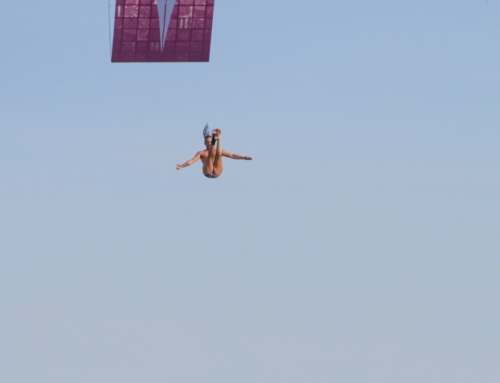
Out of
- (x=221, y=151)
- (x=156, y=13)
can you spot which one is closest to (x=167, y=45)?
(x=156, y=13)

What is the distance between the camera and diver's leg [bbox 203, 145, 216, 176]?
80250 mm

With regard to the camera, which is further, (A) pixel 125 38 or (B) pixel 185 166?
(A) pixel 125 38

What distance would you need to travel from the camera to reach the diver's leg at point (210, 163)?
3159 inches

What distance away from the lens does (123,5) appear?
10912 cm

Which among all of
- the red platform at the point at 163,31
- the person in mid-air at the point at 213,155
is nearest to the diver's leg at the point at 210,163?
the person in mid-air at the point at 213,155

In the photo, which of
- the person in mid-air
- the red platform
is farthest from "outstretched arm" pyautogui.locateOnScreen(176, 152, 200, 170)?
the red platform

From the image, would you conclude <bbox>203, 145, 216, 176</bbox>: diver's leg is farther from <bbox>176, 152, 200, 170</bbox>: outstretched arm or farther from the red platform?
the red platform

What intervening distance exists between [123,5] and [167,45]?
420 centimetres

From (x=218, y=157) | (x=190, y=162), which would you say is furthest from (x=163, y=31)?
(x=190, y=162)

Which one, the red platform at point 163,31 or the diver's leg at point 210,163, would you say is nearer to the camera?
the diver's leg at point 210,163

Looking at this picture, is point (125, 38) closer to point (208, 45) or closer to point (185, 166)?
point (208, 45)

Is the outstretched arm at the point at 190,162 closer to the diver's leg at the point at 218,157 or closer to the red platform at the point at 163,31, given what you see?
the diver's leg at the point at 218,157

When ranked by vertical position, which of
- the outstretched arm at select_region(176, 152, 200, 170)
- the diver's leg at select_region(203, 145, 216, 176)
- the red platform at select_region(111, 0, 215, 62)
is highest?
the red platform at select_region(111, 0, 215, 62)

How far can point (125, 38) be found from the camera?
349 feet
